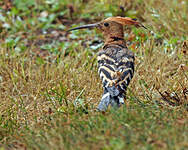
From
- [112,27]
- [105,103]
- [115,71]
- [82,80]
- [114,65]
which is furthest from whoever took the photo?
[82,80]

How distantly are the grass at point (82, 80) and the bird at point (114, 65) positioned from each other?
0.61ft

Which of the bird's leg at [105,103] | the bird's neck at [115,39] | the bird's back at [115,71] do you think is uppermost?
the bird's neck at [115,39]

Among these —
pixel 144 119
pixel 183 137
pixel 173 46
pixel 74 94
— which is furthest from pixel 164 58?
pixel 183 137

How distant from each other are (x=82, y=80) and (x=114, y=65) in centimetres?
106

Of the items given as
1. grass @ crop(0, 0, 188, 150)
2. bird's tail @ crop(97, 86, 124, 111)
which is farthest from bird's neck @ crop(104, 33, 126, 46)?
bird's tail @ crop(97, 86, 124, 111)

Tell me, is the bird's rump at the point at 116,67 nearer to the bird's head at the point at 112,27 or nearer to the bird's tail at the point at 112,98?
the bird's tail at the point at 112,98

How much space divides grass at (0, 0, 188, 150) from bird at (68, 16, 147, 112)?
186 millimetres

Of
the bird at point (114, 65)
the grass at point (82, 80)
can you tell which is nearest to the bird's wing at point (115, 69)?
the bird at point (114, 65)

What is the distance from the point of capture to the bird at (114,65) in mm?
4406

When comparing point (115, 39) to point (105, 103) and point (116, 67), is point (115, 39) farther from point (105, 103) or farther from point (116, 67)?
point (105, 103)

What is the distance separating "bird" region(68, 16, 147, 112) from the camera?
173 inches

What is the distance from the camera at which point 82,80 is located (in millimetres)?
5703

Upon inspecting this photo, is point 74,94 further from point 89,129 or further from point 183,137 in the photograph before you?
point 183,137

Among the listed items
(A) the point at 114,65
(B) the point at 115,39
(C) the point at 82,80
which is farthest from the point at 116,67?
(C) the point at 82,80
